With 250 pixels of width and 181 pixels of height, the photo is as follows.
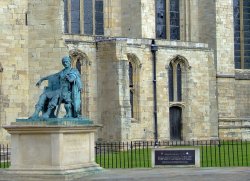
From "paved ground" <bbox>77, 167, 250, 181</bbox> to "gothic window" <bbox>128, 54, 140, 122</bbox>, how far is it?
2075 centimetres

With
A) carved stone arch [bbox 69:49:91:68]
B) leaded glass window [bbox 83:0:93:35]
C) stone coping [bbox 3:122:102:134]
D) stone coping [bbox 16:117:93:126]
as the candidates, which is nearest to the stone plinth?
stone coping [bbox 3:122:102:134]

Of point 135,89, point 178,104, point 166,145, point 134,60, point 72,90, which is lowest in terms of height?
point 166,145

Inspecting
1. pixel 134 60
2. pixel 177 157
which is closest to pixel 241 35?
pixel 134 60

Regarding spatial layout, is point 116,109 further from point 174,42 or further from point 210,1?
point 210,1

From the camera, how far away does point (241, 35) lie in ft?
170

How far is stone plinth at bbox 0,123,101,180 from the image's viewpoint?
19219mm

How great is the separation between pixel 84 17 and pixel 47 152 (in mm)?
27881

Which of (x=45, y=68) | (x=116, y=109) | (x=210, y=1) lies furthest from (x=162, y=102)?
(x=45, y=68)

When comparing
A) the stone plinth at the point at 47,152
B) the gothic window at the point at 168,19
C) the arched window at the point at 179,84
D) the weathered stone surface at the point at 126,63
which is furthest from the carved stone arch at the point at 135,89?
the stone plinth at the point at 47,152

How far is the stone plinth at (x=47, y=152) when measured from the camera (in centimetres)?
1922

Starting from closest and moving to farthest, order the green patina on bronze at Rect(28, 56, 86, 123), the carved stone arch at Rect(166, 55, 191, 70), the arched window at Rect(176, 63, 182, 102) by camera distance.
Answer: the green patina on bronze at Rect(28, 56, 86, 123)
the carved stone arch at Rect(166, 55, 191, 70)
the arched window at Rect(176, 63, 182, 102)

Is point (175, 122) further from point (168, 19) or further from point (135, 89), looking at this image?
point (168, 19)

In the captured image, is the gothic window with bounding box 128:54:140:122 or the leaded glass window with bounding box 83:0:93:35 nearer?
the gothic window with bounding box 128:54:140:122

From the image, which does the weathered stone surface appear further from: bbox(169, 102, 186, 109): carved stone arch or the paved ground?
the paved ground
